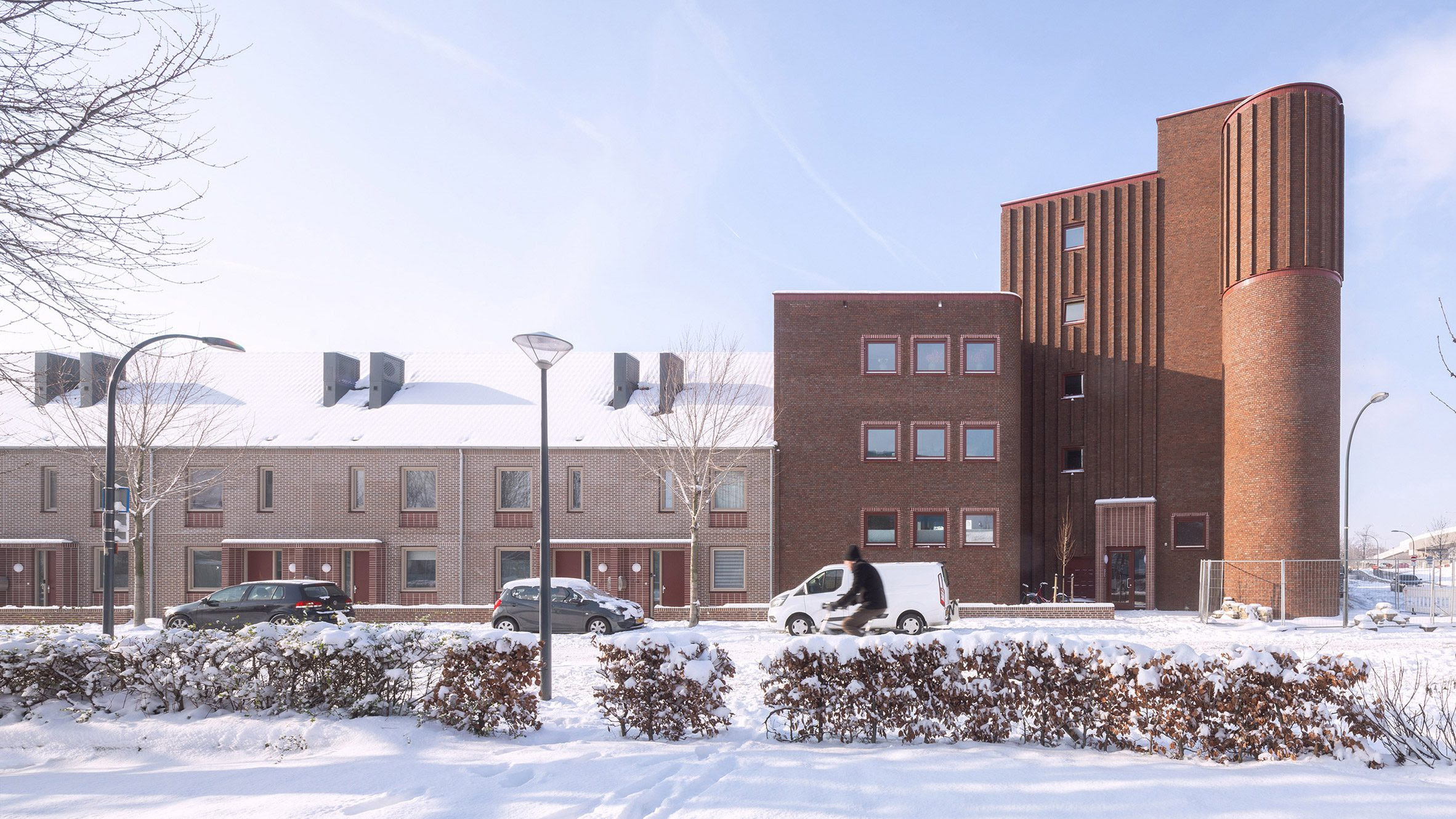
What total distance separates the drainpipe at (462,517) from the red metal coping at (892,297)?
11655mm

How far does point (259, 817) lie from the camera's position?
5.91 meters

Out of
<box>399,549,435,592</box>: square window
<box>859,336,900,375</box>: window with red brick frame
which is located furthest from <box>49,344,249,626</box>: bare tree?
<box>859,336,900,375</box>: window with red brick frame

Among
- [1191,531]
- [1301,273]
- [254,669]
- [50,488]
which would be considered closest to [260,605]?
[254,669]

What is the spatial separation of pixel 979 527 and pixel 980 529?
68 mm

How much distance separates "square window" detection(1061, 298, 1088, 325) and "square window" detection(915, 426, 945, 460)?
6.92 meters

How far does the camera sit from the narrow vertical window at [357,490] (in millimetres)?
28203

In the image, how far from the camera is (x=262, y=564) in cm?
2811

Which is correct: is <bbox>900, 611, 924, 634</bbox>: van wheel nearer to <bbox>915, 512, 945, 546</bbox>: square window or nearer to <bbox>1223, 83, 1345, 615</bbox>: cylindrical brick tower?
<bbox>915, 512, 945, 546</bbox>: square window

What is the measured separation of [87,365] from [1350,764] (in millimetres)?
36029

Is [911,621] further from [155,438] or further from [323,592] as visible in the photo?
[155,438]

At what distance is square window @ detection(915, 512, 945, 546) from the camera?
27.4 meters

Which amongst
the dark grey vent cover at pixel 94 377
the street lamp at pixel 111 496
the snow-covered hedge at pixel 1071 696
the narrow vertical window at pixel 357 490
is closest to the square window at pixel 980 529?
the snow-covered hedge at pixel 1071 696

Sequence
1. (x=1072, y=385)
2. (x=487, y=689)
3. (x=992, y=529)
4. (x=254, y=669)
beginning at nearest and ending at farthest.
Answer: (x=487, y=689) < (x=254, y=669) < (x=992, y=529) < (x=1072, y=385)

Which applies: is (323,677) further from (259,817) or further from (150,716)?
(259,817)
